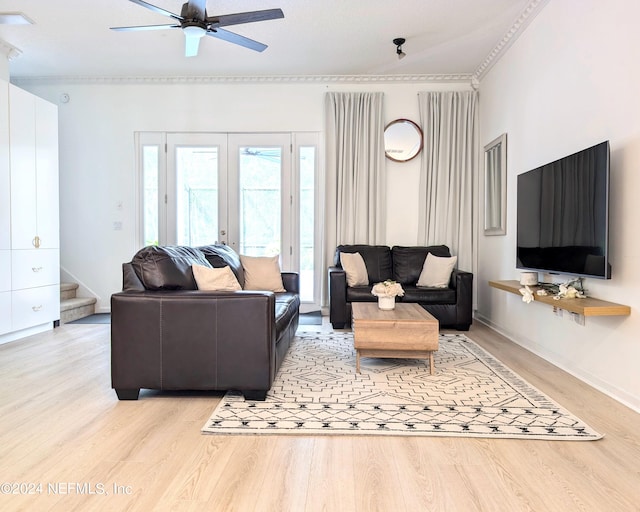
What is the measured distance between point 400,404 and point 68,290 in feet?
15.5

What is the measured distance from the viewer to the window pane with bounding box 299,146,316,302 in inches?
223

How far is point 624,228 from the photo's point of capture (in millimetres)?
2559

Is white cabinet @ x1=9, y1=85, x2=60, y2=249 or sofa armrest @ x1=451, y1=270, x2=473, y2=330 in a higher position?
white cabinet @ x1=9, y1=85, x2=60, y2=249

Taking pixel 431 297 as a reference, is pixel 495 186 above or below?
above

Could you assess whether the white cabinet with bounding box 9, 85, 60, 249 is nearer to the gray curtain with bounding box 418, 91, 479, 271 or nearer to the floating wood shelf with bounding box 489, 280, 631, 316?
the gray curtain with bounding box 418, 91, 479, 271

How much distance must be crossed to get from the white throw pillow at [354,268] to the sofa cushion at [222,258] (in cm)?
120

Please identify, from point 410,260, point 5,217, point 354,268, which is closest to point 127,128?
point 5,217

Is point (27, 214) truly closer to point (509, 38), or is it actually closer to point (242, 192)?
point (242, 192)

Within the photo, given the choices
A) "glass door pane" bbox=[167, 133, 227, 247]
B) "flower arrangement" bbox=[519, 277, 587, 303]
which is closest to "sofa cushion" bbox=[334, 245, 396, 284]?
"glass door pane" bbox=[167, 133, 227, 247]

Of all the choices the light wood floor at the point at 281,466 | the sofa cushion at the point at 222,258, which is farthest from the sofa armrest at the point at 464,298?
the sofa cushion at the point at 222,258

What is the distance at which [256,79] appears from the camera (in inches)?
220

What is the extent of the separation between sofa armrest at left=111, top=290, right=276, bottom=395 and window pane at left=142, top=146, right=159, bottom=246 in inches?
135

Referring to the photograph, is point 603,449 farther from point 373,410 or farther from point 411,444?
point 373,410

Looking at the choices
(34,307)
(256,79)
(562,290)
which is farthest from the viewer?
(256,79)
